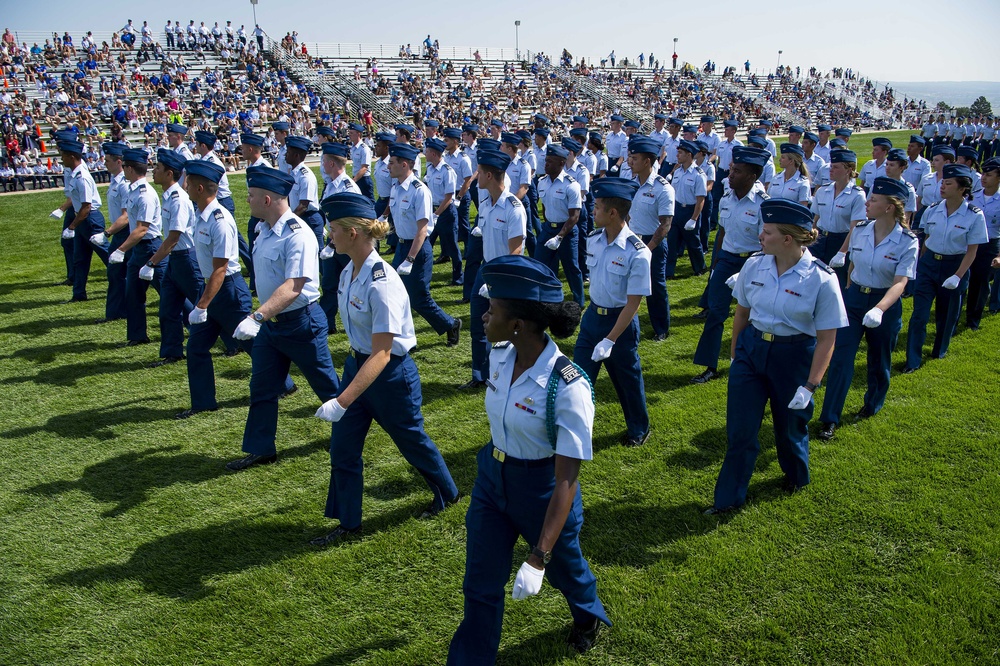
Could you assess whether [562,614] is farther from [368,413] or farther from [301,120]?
[301,120]

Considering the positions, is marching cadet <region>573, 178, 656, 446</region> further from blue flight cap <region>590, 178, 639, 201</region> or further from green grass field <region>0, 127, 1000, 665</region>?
green grass field <region>0, 127, 1000, 665</region>

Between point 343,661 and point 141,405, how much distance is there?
4.72 metres

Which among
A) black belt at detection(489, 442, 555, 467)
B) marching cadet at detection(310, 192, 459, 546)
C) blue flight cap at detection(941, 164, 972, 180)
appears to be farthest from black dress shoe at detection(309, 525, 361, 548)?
blue flight cap at detection(941, 164, 972, 180)

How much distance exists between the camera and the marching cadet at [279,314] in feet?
18.4

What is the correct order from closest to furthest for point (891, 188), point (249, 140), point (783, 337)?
point (783, 337) → point (891, 188) → point (249, 140)

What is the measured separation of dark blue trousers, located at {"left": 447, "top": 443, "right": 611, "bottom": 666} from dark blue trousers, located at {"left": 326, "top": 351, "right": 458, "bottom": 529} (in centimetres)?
134

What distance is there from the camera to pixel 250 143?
1098 cm

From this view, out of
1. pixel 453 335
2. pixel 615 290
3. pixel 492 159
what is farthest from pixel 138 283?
pixel 615 290

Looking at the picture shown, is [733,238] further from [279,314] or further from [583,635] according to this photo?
[583,635]

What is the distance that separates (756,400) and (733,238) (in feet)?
10.8

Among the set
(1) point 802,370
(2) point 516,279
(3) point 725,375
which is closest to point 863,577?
(1) point 802,370

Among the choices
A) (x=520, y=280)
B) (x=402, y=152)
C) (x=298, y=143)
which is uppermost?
(x=298, y=143)

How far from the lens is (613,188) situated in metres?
5.86

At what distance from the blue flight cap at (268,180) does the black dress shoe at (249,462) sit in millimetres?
2224
